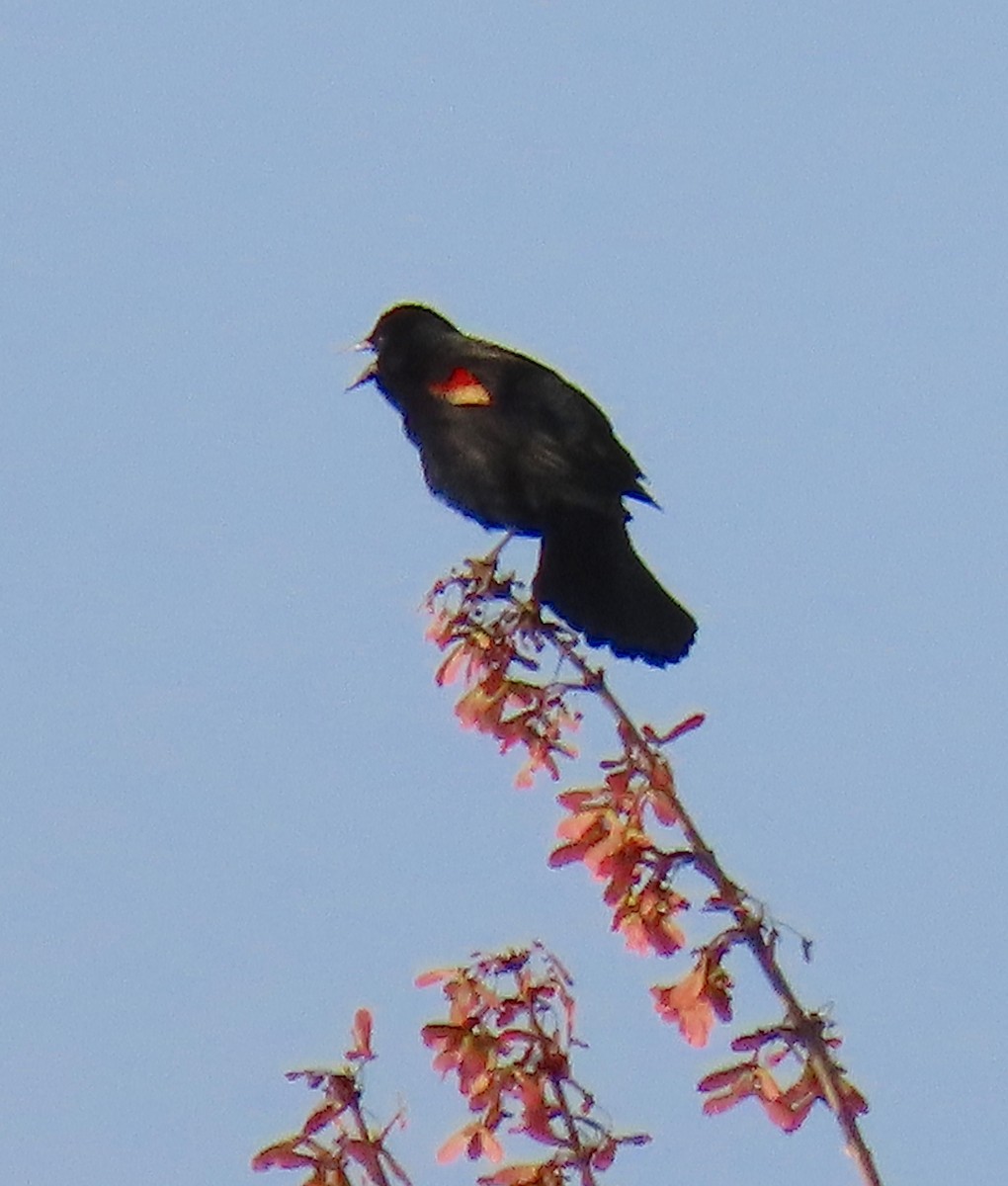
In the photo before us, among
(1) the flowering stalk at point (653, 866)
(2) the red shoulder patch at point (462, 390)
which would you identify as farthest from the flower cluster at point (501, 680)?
(2) the red shoulder patch at point (462, 390)

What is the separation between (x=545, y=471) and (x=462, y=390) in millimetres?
615

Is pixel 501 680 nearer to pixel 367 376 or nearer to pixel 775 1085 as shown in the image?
pixel 775 1085

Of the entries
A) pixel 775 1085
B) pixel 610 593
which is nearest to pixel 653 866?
pixel 775 1085

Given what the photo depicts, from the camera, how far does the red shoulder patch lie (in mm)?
5801

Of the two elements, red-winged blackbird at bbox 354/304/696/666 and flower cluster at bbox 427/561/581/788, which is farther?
red-winged blackbird at bbox 354/304/696/666

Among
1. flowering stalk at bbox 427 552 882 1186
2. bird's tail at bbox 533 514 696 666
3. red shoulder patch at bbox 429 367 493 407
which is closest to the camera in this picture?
flowering stalk at bbox 427 552 882 1186

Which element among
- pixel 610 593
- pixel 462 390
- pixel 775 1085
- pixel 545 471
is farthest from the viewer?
pixel 462 390

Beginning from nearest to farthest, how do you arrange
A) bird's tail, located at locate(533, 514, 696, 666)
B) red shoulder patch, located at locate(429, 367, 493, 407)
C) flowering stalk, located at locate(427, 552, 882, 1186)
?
flowering stalk, located at locate(427, 552, 882, 1186), bird's tail, located at locate(533, 514, 696, 666), red shoulder patch, located at locate(429, 367, 493, 407)

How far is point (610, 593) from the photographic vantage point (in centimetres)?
490

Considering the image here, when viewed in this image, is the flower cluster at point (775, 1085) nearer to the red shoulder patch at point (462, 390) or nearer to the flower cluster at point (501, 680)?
the flower cluster at point (501, 680)

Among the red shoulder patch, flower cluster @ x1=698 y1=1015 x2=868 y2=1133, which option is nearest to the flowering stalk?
flower cluster @ x1=698 y1=1015 x2=868 y2=1133

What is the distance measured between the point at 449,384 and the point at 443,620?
8.71 feet

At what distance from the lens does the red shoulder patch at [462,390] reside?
5.80m

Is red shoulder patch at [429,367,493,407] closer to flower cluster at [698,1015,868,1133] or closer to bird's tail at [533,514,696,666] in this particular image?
bird's tail at [533,514,696,666]
